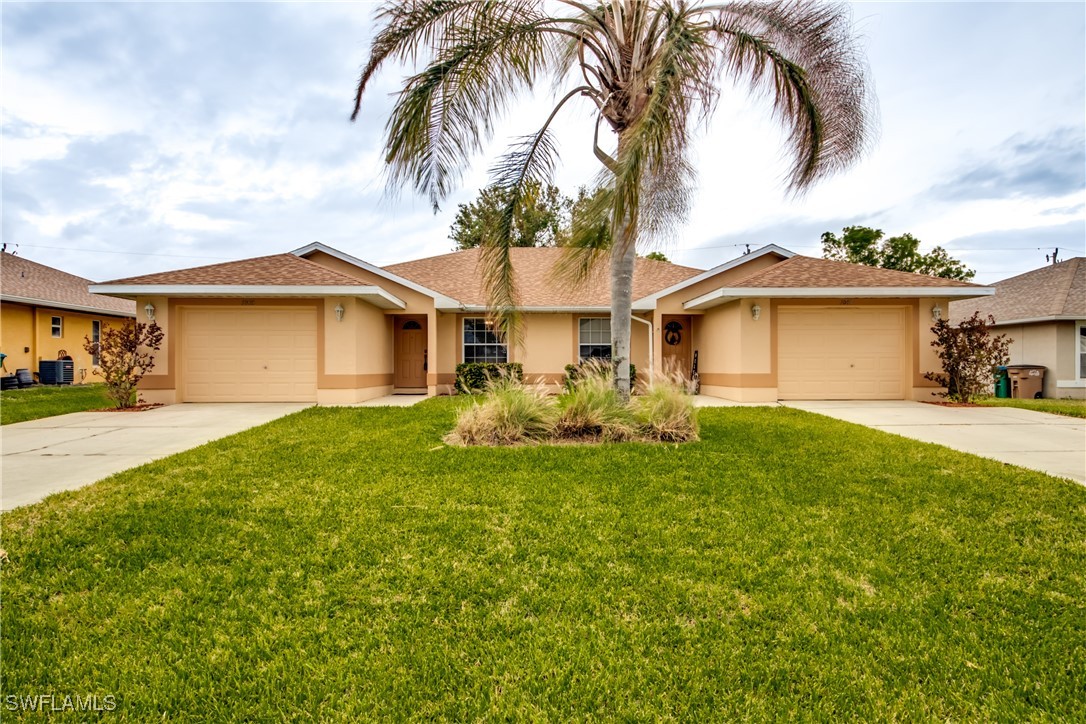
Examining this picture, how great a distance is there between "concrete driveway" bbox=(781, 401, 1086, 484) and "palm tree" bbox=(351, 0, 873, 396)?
4.52 metres

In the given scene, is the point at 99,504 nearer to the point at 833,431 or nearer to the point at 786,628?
the point at 786,628

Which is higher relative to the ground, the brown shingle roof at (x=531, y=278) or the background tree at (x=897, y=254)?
the background tree at (x=897, y=254)

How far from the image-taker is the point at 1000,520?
13.4 feet

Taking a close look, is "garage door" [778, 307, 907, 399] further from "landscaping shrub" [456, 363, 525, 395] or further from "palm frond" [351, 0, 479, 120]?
"palm frond" [351, 0, 479, 120]

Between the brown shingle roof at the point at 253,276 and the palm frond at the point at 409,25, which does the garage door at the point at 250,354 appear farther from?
the palm frond at the point at 409,25

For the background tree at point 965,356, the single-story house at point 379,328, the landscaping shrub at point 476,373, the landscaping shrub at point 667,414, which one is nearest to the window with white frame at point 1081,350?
the background tree at point 965,356

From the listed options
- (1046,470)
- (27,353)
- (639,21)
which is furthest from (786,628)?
(27,353)

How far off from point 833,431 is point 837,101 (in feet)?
16.4

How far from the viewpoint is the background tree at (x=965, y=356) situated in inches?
449

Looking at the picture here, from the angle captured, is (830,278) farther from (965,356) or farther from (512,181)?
(512,181)

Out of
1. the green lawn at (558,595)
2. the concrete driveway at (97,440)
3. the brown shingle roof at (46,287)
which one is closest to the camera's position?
the green lawn at (558,595)

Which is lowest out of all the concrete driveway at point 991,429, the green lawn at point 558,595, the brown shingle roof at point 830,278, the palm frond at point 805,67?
the green lawn at point 558,595

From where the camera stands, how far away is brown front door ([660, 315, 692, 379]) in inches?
648

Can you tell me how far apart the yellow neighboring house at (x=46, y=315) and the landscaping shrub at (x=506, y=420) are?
1708 centimetres
